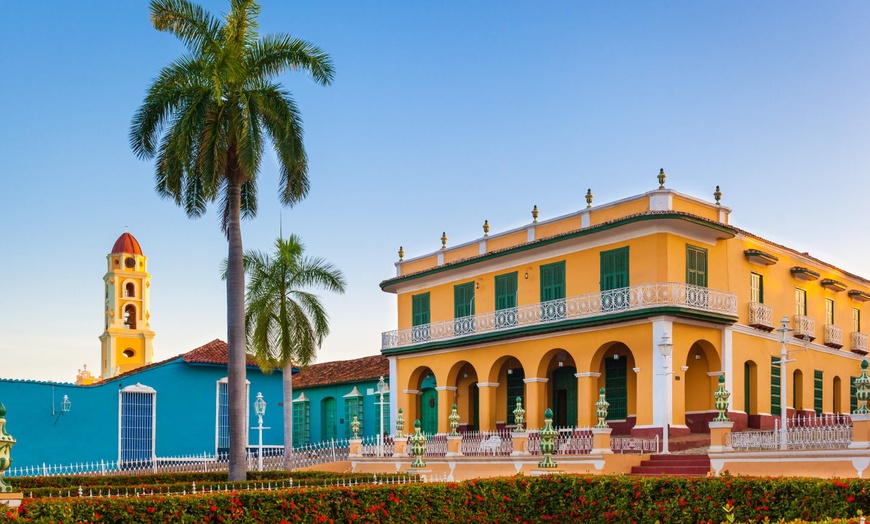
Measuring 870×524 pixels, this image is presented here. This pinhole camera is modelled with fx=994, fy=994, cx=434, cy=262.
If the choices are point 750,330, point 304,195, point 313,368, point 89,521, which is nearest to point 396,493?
point 89,521

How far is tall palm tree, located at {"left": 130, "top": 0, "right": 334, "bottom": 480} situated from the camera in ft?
73.5

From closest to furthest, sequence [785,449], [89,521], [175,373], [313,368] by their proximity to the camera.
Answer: [89,521] → [785,449] → [175,373] → [313,368]

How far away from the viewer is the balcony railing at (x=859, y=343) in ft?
111

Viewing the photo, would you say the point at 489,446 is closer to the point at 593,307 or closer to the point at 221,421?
the point at 593,307

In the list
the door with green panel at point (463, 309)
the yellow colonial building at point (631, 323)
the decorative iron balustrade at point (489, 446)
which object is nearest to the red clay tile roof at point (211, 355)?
the yellow colonial building at point (631, 323)

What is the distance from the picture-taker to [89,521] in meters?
12.1

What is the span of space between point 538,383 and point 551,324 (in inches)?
78.7

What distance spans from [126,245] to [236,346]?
39.2m

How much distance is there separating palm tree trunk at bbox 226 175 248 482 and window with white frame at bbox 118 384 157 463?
1183 centimetres

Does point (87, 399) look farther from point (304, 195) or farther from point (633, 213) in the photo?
point (633, 213)

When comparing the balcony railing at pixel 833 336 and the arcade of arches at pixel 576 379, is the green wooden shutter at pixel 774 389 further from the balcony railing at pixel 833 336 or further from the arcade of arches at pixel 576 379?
the balcony railing at pixel 833 336

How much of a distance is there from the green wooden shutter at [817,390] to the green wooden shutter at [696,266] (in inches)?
250

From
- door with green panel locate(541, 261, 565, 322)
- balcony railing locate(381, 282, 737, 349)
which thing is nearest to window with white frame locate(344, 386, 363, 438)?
balcony railing locate(381, 282, 737, 349)

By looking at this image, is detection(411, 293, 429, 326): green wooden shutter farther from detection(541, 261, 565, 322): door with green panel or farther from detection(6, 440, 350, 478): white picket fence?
detection(541, 261, 565, 322): door with green panel
